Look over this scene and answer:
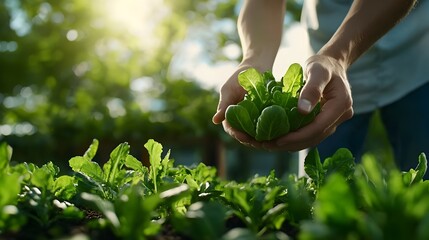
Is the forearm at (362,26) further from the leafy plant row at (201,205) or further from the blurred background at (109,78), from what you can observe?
the blurred background at (109,78)

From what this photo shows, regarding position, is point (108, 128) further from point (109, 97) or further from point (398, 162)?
point (398, 162)

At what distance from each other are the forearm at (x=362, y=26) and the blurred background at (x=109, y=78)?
463cm

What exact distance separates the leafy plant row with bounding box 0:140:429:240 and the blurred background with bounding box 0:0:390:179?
16.6 ft

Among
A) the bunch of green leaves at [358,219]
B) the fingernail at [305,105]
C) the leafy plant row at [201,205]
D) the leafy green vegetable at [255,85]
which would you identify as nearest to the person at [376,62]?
the leafy green vegetable at [255,85]

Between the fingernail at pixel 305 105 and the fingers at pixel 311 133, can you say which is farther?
the fingers at pixel 311 133

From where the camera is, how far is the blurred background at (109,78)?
22.9 feet

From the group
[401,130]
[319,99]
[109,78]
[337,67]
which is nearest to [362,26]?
[337,67]

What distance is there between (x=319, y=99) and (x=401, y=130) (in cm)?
121

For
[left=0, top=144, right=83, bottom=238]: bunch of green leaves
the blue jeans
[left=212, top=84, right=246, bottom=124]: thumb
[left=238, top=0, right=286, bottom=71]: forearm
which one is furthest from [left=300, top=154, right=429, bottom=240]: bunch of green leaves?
the blue jeans

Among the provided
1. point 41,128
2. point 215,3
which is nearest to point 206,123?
point 41,128

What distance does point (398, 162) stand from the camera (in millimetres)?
2779

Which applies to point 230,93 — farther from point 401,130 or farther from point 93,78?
point 93,78

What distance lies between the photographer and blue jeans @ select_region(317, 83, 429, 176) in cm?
254

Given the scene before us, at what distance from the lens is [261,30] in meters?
2.39
